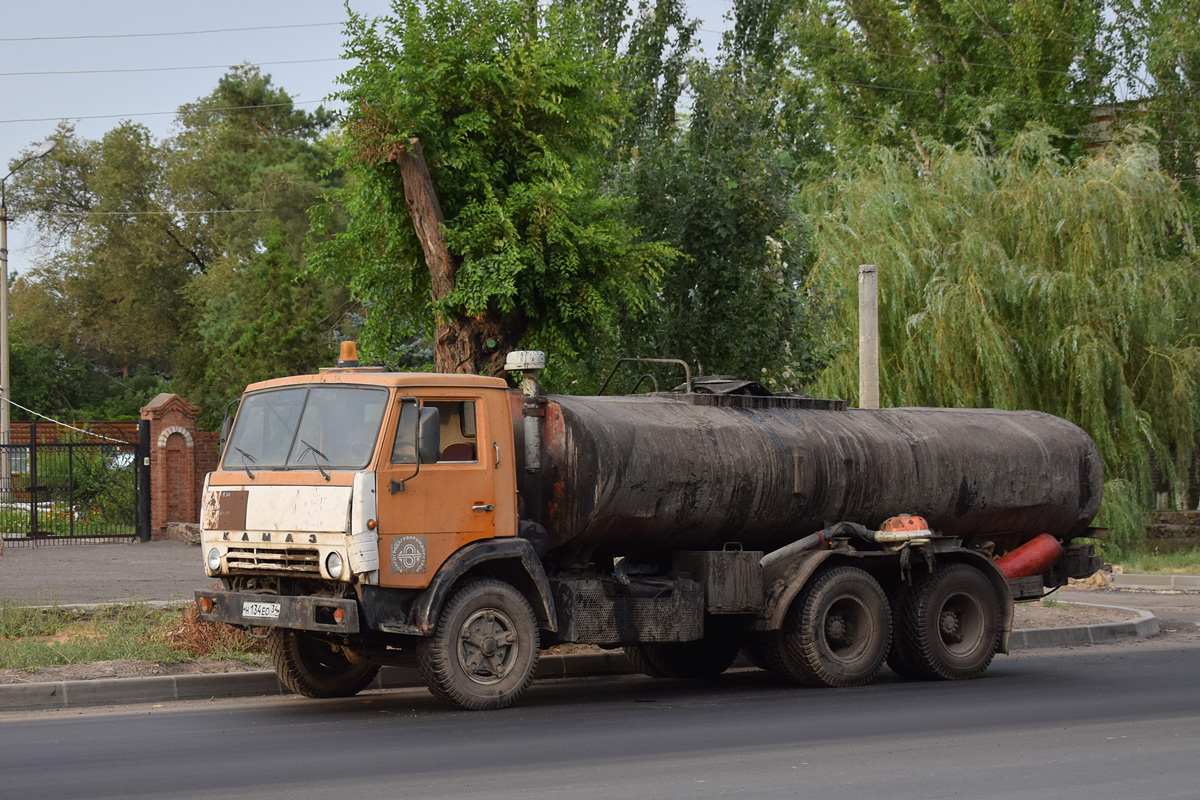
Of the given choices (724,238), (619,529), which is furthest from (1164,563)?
(619,529)

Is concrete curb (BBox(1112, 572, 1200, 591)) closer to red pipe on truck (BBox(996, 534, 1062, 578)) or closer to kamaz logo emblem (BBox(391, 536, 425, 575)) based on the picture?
red pipe on truck (BBox(996, 534, 1062, 578))

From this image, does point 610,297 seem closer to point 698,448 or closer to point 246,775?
point 698,448

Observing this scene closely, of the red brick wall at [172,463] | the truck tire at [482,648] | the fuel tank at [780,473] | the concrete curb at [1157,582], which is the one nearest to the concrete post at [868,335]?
the fuel tank at [780,473]

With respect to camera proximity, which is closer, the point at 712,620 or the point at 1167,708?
the point at 1167,708

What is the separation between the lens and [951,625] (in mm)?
12484

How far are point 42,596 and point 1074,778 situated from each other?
1218 centimetres

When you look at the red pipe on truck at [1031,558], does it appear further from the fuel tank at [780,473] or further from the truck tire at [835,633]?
the truck tire at [835,633]

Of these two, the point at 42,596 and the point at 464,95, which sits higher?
the point at 464,95

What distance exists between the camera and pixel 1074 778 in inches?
291

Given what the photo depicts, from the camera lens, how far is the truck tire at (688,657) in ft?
41.5

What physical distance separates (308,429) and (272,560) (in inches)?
38.4

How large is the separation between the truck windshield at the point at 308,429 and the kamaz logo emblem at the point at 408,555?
605 mm

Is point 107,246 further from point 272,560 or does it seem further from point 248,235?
point 272,560

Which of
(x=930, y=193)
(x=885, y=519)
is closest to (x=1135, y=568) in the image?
(x=930, y=193)
